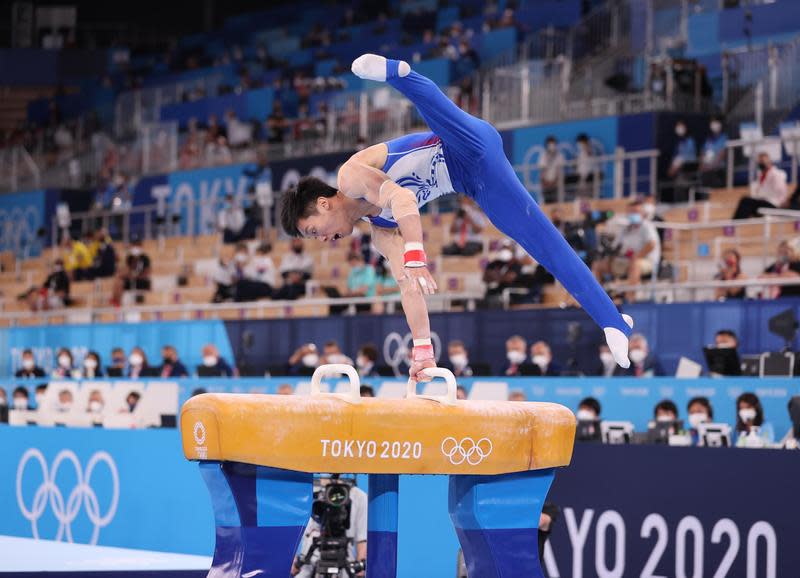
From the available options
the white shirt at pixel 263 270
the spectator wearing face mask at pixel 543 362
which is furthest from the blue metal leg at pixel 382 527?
the white shirt at pixel 263 270

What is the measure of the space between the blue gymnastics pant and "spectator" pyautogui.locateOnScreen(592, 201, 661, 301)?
823 cm

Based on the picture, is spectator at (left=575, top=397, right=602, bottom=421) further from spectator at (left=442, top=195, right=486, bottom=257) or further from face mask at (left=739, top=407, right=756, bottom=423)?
spectator at (left=442, top=195, right=486, bottom=257)

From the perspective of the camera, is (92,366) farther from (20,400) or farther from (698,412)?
(698,412)

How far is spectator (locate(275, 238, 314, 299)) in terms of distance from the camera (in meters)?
17.7

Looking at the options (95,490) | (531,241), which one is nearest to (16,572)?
(531,241)

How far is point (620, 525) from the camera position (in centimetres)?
877

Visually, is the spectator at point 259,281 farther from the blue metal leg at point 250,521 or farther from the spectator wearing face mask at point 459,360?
the blue metal leg at point 250,521

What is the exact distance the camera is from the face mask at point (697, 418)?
35.3ft

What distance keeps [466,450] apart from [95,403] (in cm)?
1066

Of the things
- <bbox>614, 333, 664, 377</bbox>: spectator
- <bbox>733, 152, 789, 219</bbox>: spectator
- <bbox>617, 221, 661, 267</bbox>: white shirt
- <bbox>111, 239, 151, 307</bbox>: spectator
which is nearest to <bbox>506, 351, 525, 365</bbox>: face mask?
<bbox>614, 333, 664, 377</bbox>: spectator

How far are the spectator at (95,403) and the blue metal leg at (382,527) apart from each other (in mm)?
10009

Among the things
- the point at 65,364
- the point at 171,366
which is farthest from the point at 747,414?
the point at 65,364

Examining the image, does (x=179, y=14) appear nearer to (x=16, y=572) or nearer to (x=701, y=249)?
(x=701, y=249)

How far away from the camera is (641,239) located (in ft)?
47.4
